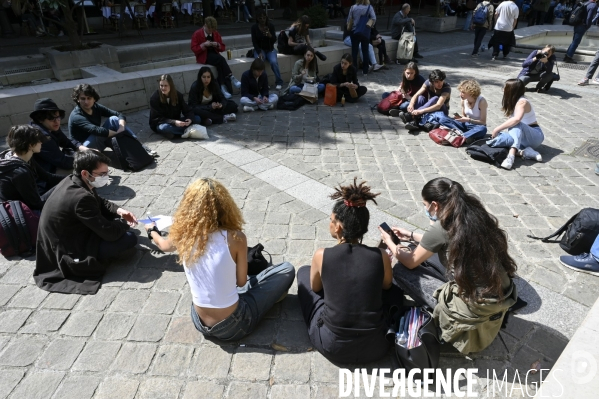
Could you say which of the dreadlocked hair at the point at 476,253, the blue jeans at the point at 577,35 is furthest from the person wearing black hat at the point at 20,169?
the blue jeans at the point at 577,35

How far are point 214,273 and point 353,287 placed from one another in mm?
912

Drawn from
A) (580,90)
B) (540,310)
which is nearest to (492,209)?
(540,310)

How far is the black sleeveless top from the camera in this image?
8.65ft

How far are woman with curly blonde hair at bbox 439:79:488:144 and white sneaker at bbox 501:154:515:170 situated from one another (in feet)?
2.76

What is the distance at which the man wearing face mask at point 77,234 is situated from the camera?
339 cm

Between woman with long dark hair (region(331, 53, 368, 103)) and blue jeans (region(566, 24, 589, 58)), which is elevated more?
blue jeans (region(566, 24, 589, 58))

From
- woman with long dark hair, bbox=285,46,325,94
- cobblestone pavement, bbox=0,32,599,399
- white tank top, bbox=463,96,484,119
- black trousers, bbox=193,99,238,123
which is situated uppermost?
woman with long dark hair, bbox=285,46,325,94

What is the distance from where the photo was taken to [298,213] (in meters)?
4.70

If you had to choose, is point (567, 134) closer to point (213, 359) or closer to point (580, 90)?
point (580, 90)

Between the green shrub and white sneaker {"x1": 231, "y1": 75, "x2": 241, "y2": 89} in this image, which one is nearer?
white sneaker {"x1": 231, "y1": 75, "x2": 241, "y2": 89}

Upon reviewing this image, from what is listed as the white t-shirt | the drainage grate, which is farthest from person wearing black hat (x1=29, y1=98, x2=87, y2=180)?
the white t-shirt

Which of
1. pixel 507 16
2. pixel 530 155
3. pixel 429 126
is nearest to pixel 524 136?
pixel 530 155

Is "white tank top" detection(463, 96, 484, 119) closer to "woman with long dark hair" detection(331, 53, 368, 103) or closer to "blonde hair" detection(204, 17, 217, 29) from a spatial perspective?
"woman with long dark hair" detection(331, 53, 368, 103)

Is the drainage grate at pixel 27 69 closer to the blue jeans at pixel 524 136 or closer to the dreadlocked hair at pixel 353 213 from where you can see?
the dreadlocked hair at pixel 353 213
